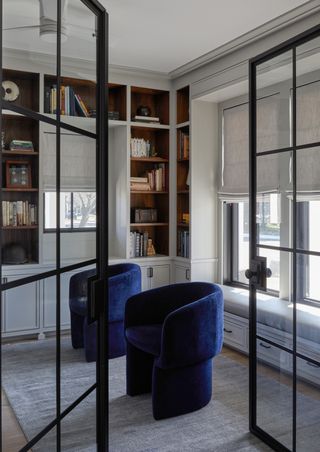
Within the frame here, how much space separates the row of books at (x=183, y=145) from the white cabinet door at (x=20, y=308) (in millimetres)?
3516

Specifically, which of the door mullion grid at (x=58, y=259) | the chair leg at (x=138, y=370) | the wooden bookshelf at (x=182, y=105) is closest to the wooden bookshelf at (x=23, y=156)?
the door mullion grid at (x=58, y=259)

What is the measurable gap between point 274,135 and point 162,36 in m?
1.83

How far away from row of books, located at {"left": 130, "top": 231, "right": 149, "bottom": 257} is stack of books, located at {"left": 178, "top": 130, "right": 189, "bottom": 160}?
0.92 meters

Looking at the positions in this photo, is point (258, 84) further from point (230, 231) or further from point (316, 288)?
point (230, 231)

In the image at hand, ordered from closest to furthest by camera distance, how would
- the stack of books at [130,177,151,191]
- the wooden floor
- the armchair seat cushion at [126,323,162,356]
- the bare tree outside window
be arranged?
the wooden floor < the bare tree outside window < the armchair seat cushion at [126,323,162,356] < the stack of books at [130,177,151,191]

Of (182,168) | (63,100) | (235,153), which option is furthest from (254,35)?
(63,100)

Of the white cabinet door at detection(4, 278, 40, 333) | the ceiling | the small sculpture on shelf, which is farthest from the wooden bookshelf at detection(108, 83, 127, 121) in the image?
the white cabinet door at detection(4, 278, 40, 333)

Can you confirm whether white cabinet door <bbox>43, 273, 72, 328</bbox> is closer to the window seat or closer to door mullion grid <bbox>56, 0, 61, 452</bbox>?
door mullion grid <bbox>56, 0, 61, 452</bbox>

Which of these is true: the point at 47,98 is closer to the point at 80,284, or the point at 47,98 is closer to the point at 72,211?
the point at 72,211

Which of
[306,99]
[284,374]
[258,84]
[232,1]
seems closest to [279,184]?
[306,99]

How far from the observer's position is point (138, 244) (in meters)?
4.87

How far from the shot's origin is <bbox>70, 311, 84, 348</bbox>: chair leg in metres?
1.71

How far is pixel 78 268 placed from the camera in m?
1.79

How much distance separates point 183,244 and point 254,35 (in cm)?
216
